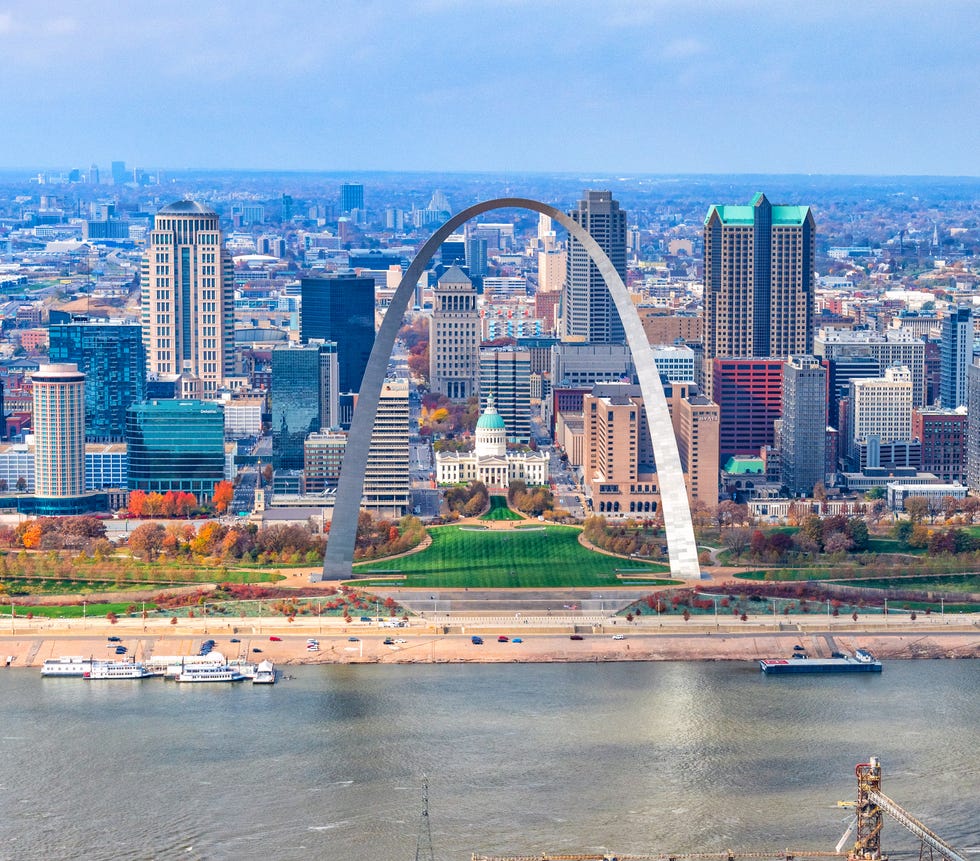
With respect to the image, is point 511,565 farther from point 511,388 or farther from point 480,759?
point 511,388

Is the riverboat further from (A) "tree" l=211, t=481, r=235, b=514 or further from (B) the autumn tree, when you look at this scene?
(B) the autumn tree

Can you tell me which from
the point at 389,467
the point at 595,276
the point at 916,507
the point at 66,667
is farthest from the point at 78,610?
the point at 595,276

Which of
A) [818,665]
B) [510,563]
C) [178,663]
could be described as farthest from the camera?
[510,563]

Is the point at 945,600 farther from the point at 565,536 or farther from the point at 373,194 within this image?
the point at 373,194

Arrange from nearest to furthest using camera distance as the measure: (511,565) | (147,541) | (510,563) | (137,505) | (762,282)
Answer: (511,565), (510,563), (147,541), (137,505), (762,282)

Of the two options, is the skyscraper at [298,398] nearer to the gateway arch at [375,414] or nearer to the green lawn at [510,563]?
the green lawn at [510,563]

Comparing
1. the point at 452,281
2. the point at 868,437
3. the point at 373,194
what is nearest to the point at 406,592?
the point at 868,437

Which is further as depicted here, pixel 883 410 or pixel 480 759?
pixel 883 410
